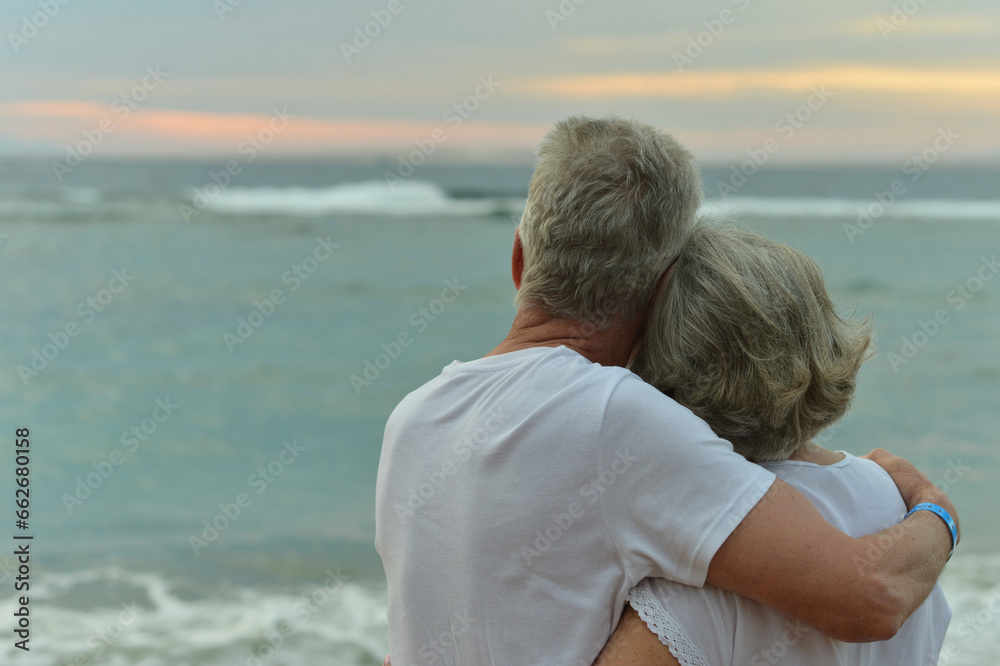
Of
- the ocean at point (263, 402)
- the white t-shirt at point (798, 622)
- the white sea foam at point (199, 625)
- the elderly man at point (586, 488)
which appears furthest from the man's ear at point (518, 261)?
the white sea foam at point (199, 625)

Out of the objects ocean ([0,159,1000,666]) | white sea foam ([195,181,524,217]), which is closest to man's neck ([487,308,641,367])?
ocean ([0,159,1000,666])

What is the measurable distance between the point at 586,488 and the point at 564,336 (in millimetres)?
325

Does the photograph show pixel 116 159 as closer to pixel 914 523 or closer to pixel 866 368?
pixel 866 368

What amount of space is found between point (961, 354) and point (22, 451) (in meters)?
8.68

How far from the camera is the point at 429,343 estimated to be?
922 centimetres

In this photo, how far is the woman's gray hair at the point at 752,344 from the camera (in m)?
1.52

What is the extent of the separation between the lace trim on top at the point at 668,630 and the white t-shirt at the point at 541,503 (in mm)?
47

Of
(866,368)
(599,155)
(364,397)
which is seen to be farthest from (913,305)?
(599,155)

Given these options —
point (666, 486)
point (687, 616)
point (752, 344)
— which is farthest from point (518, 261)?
point (687, 616)

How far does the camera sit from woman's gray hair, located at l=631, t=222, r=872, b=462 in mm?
1521

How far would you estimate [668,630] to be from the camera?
1354 mm

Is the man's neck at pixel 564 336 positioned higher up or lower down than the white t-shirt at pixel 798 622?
higher up

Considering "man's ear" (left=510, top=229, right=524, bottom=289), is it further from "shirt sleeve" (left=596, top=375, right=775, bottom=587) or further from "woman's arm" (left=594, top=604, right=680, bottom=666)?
"woman's arm" (left=594, top=604, right=680, bottom=666)

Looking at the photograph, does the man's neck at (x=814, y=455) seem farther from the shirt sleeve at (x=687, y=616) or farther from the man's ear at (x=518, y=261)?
the man's ear at (x=518, y=261)
